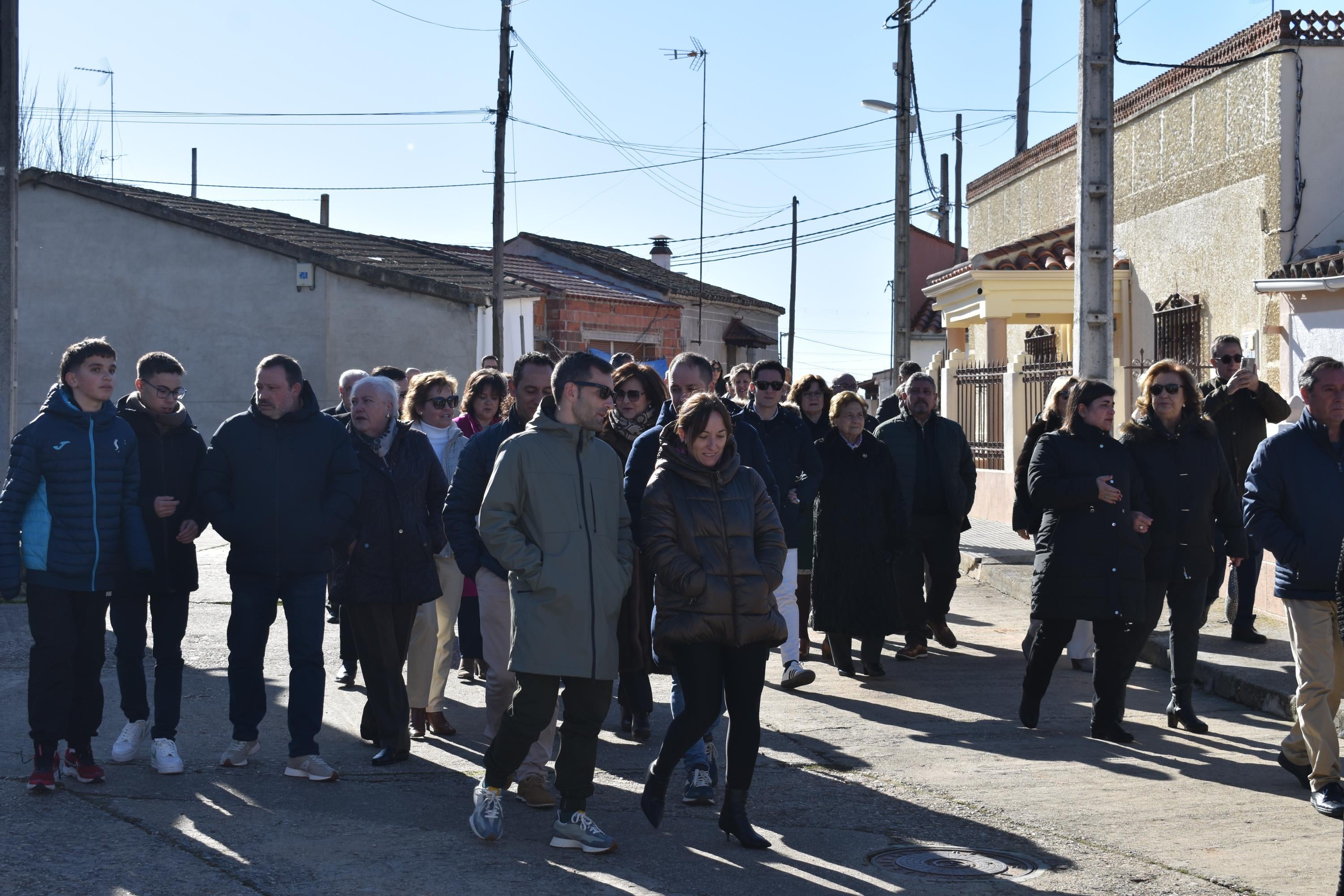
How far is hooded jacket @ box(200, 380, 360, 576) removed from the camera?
6.62 metres

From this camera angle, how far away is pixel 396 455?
7203mm

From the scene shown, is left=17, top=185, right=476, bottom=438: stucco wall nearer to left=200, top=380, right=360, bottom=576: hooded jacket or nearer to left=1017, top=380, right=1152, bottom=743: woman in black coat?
left=200, top=380, right=360, bottom=576: hooded jacket

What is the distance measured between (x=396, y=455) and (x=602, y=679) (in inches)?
80.8

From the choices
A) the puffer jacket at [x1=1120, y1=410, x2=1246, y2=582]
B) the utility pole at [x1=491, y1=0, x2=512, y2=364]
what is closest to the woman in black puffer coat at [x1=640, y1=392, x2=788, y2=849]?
→ the puffer jacket at [x1=1120, y1=410, x2=1246, y2=582]

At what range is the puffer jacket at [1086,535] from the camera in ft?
24.5

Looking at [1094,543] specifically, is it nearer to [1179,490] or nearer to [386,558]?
[1179,490]

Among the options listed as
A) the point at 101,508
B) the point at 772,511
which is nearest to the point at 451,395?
the point at 101,508

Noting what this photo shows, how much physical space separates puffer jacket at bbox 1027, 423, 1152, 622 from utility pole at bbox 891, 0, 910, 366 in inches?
461

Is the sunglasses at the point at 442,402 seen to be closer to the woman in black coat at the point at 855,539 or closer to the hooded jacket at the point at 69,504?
the hooded jacket at the point at 69,504

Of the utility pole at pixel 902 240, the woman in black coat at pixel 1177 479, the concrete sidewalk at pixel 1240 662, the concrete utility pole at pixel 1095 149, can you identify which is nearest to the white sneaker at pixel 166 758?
the woman in black coat at pixel 1177 479

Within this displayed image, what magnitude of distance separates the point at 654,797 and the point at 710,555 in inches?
38.4

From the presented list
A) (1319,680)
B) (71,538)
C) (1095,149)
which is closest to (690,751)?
(1319,680)

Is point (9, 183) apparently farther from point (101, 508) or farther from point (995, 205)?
point (995, 205)

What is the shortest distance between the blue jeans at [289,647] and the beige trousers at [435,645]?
2.61 feet
